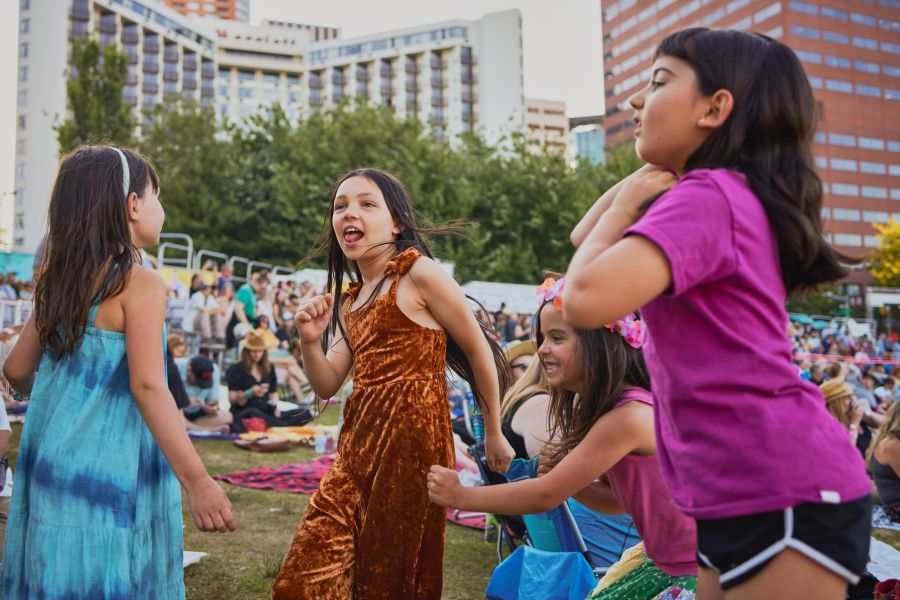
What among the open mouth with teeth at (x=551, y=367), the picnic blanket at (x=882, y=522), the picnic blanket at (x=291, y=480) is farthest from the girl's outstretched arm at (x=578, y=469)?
the picnic blanket at (x=882, y=522)

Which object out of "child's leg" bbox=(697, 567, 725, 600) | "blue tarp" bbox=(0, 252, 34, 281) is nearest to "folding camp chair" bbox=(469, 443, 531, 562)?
"child's leg" bbox=(697, 567, 725, 600)

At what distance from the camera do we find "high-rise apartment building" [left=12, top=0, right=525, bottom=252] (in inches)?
2472

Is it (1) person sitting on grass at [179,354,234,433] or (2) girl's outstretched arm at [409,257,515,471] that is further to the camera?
(1) person sitting on grass at [179,354,234,433]

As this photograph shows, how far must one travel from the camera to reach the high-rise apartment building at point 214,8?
490 feet

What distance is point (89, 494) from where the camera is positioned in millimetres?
2182

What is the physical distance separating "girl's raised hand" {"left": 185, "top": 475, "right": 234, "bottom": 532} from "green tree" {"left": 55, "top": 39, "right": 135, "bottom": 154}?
25.0 metres

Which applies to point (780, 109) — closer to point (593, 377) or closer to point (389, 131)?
point (593, 377)

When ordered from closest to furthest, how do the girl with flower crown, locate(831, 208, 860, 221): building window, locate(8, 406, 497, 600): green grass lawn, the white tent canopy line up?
the girl with flower crown → locate(8, 406, 497, 600): green grass lawn → the white tent canopy → locate(831, 208, 860, 221): building window

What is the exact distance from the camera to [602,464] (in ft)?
6.95

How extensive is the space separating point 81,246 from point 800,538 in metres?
2.12

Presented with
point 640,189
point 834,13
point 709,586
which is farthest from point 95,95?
point 834,13

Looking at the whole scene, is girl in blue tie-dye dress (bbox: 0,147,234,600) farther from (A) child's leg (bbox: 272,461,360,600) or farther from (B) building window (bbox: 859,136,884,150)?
A: (B) building window (bbox: 859,136,884,150)

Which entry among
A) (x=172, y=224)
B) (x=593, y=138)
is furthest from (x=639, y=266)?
(x=593, y=138)

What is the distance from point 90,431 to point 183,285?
1355cm
